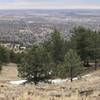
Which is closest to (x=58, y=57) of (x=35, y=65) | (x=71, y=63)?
(x=71, y=63)

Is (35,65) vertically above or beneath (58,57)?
above

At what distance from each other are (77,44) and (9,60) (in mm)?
26679

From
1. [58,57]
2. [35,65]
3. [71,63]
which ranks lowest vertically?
[58,57]

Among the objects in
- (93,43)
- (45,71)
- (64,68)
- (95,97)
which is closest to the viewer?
(95,97)

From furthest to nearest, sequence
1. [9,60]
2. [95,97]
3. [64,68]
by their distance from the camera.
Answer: [9,60], [64,68], [95,97]

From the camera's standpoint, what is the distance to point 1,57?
72.6m

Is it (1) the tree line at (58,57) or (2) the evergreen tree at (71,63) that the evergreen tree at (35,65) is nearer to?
(1) the tree line at (58,57)

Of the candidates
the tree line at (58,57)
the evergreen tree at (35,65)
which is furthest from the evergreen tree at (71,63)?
the evergreen tree at (35,65)

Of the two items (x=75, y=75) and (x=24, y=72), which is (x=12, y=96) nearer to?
(x=24, y=72)

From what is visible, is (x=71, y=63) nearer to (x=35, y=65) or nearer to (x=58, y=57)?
(x=35, y=65)

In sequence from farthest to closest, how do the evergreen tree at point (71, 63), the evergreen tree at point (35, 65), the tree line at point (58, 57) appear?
1. the evergreen tree at point (71, 63)
2. the tree line at point (58, 57)
3. the evergreen tree at point (35, 65)

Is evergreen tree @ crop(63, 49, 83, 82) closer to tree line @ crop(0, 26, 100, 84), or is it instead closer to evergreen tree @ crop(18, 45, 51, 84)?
tree line @ crop(0, 26, 100, 84)

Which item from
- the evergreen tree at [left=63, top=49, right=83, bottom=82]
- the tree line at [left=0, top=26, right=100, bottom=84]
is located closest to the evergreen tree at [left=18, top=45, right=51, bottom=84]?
the tree line at [left=0, top=26, right=100, bottom=84]

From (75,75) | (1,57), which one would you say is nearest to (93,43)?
(75,75)
